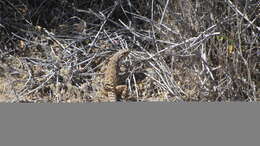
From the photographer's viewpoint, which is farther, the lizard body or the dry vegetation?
the lizard body

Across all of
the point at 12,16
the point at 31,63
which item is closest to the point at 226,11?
the point at 31,63

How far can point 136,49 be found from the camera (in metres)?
3.63

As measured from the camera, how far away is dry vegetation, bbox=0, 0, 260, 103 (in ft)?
8.96

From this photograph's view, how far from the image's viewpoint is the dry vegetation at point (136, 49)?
2730mm

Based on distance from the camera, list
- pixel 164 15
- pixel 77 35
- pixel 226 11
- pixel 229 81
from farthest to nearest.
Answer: pixel 77 35 → pixel 164 15 → pixel 226 11 → pixel 229 81

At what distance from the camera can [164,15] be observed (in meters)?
3.23

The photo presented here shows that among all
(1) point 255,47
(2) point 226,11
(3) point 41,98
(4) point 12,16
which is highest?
(4) point 12,16

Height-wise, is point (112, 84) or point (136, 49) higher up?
point (136, 49)

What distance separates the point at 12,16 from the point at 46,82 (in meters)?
1.08

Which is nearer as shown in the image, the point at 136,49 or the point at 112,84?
the point at 112,84

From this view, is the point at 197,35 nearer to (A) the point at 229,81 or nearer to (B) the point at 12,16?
(A) the point at 229,81

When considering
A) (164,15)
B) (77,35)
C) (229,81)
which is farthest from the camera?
(77,35)

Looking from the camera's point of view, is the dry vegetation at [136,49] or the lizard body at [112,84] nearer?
the dry vegetation at [136,49]

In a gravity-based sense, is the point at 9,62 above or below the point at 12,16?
below
